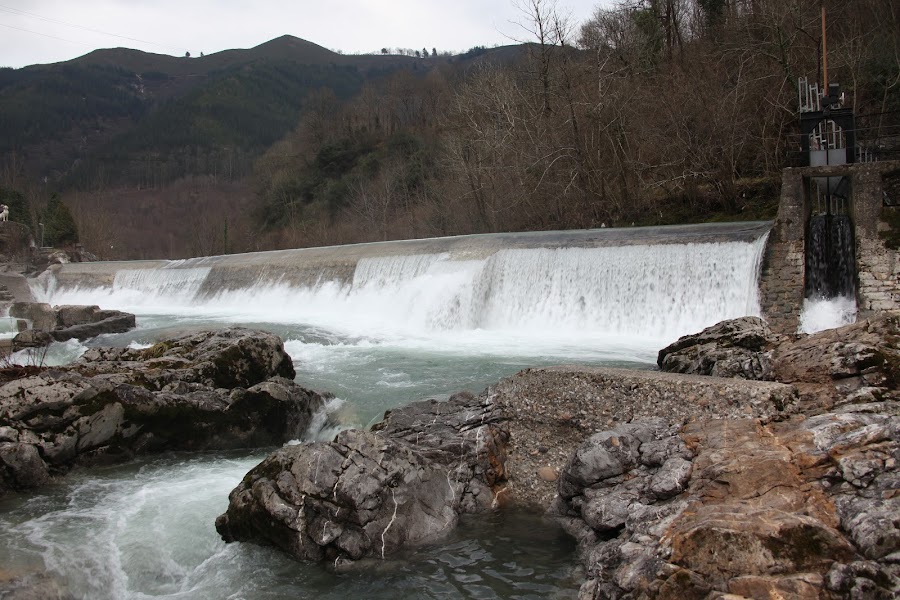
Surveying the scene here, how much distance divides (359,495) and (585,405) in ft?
6.88

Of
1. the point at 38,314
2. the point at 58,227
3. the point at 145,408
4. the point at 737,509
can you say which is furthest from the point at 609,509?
Result: the point at 58,227

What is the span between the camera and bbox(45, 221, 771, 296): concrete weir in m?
13.7

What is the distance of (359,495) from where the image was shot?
17.0ft

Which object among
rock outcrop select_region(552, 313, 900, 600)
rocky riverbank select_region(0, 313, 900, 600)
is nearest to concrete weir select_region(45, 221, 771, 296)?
rocky riverbank select_region(0, 313, 900, 600)

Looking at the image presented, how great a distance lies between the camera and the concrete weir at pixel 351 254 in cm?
1372

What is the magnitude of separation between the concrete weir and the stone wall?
2.45 ft

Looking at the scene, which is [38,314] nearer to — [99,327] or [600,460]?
[99,327]

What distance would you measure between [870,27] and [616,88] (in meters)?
7.34

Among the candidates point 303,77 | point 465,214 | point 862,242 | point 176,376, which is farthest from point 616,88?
point 303,77

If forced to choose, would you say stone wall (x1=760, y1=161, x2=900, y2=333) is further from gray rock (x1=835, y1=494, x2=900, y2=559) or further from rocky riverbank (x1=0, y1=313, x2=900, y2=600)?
gray rock (x1=835, y1=494, x2=900, y2=559)

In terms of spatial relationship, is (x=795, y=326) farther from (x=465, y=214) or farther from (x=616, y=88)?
(x=465, y=214)

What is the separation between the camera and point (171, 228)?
76625 mm

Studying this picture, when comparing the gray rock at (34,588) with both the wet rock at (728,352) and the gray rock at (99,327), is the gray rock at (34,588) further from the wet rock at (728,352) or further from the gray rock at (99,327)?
the gray rock at (99,327)

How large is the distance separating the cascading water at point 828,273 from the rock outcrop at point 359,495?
319 inches
